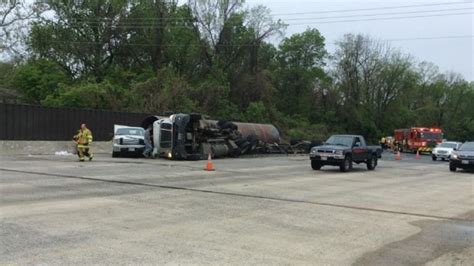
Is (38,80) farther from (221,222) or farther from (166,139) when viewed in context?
(221,222)

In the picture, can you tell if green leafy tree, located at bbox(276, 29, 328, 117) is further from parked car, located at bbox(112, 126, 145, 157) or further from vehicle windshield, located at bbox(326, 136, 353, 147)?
vehicle windshield, located at bbox(326, 136, 353, 147)

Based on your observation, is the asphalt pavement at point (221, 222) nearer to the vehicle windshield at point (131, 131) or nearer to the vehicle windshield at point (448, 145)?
the vehicle windshield at point (131, 131)

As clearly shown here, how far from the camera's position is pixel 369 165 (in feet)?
85.3

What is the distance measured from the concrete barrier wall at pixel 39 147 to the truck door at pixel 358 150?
15.6 metres

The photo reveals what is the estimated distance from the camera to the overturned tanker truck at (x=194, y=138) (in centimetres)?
2698

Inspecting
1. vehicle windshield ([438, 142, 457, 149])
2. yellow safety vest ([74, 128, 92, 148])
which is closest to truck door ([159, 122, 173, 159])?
yellow safety vest ([74, 128, 92, 148])

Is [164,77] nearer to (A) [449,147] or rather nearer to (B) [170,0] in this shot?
(B) [170,0]

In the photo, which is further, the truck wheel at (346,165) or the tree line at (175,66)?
the tree line at (175,66)

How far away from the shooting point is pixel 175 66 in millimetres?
62969

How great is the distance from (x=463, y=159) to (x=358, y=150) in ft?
19.3

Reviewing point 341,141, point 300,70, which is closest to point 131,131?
point 341,141

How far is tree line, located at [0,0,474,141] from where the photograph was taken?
1924 inches

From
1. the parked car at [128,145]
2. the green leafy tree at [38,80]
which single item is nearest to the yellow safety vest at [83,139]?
the parked car at [128,145]

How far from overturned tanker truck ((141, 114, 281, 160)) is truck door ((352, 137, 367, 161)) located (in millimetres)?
7912
